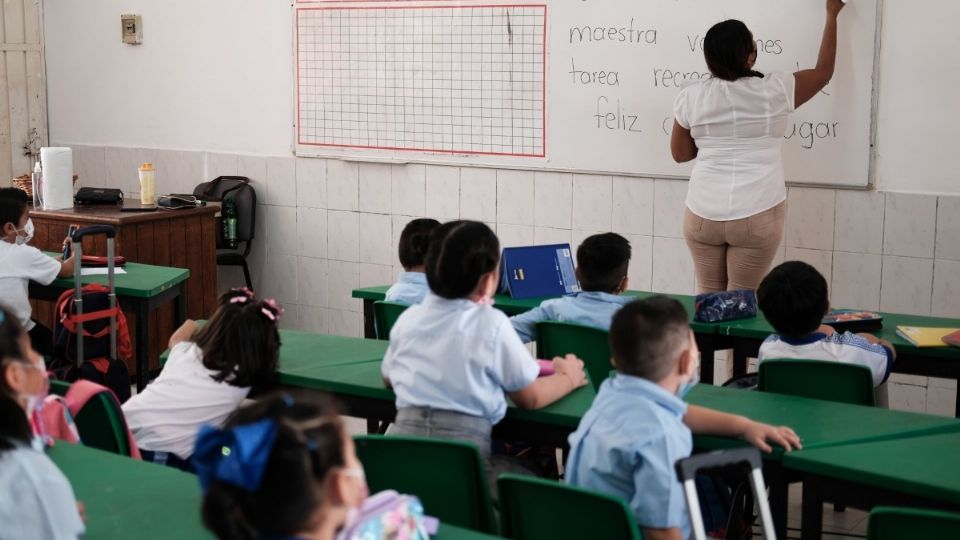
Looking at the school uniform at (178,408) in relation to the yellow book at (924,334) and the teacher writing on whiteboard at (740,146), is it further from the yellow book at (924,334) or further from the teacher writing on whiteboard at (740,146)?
the teacher writing on whiteboard at (740,146)

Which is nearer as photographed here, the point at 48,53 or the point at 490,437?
the point at 490,437

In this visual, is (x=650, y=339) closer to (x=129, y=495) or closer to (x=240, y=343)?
(x=129, y=495)

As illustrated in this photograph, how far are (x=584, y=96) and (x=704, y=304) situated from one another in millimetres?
2096

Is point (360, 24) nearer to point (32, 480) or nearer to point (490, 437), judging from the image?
point (490, 437)

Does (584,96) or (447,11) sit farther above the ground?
(447,11)

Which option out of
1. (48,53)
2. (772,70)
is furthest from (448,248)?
(48,53)

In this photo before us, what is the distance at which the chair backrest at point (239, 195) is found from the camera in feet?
24.3

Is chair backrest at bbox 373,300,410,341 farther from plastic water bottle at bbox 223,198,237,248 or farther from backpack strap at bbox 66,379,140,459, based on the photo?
plastic water bottle at bbox 223,198,237,248

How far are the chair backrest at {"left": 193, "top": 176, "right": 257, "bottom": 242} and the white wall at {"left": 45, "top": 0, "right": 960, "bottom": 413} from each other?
0.11 meters

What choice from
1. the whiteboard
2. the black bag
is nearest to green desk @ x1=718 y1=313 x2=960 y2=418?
the whiteboard

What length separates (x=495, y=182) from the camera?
6574mm

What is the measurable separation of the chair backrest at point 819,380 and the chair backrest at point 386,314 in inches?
55.0

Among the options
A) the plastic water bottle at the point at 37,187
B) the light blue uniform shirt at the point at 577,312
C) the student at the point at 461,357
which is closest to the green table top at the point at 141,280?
the plastic water bottle at the point at 37,187

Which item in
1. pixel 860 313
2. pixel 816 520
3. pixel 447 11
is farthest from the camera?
pixel 447 11
